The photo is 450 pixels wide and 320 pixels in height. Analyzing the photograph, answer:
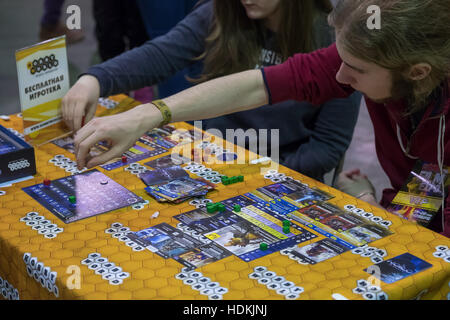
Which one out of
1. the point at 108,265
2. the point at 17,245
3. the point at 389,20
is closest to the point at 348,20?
the point at 389,20

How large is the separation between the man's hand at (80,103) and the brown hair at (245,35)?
1.24ft

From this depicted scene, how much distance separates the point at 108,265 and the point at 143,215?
8.5 inches

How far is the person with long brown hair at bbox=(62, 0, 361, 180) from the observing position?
1930 millimetres

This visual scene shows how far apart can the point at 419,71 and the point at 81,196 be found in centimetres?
81

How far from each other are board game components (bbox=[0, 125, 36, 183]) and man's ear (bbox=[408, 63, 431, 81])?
0.91 m

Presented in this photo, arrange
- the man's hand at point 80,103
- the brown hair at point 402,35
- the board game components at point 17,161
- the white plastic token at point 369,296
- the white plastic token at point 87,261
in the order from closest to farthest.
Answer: the white plastic token at point 369,296 → the white plastic token at point 87,261 → the brown hair at point 402,35 → the board game components at point 17,161 → the man's hand at point 80,103

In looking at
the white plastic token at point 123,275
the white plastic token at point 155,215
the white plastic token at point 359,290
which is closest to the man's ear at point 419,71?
the white plastic token at point 359,290

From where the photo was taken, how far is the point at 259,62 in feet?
6.64

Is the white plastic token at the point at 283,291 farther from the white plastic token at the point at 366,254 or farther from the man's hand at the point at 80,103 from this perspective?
the man's hand at the point at 80,103

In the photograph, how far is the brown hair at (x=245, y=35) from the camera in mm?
1920

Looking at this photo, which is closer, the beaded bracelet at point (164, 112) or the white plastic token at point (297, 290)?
the white plastic token at point (297, 290)
